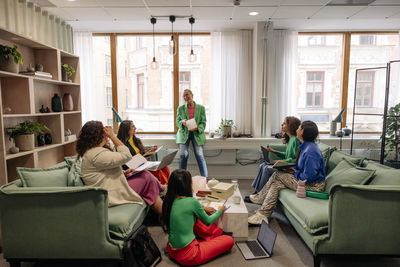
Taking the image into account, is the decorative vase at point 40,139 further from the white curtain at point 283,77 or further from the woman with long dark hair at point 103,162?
the white curtain at point 283,77

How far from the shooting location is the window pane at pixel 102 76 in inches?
193

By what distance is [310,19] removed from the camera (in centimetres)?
423

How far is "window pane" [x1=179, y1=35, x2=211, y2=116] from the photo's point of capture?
16.5ft

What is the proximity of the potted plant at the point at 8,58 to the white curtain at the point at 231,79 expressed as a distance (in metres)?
2.97

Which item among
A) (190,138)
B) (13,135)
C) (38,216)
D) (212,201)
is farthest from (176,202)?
(190,138)

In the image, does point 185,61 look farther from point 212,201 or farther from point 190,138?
point 212,201

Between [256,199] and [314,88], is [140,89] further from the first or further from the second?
[314,88]

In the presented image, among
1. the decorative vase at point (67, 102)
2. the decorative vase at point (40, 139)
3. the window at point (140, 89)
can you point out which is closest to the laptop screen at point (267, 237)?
the decorative vase at point (40, 139)

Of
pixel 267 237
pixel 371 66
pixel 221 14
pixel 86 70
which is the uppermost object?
pixel 221 14

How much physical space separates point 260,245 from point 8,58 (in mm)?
3003

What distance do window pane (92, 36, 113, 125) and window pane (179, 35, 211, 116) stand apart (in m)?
1.34

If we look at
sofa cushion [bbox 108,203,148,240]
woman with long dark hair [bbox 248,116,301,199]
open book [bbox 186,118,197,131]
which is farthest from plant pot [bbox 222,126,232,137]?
sofa cushion [bbox 108,203,148,240]

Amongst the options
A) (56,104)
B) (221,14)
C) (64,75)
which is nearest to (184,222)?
(56,104)

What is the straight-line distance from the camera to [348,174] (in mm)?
2488
